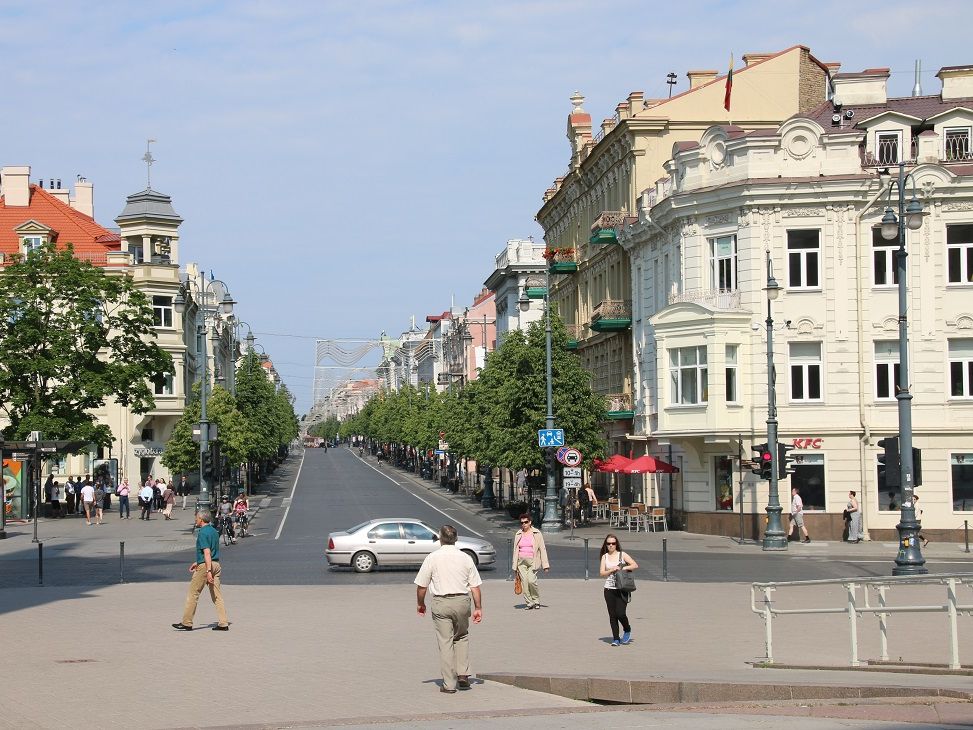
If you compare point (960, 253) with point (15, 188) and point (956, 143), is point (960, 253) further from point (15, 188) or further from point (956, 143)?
point (15, 188)

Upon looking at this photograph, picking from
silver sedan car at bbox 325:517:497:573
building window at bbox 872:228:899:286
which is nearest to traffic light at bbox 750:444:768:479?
building window at bbox 872:228:899:286

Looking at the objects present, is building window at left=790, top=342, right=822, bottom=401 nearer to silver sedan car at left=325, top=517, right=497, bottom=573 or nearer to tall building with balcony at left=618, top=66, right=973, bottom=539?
tall building with balcony at left=618, top=66, right=973, bottom=539

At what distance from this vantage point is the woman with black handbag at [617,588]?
61.5ft

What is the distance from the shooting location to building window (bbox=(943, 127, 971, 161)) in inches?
1718

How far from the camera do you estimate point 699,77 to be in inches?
2406

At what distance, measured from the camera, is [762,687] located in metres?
14.1

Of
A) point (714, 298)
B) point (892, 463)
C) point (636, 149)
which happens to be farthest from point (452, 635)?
point (636, 149)

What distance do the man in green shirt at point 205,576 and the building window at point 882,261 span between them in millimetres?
26876

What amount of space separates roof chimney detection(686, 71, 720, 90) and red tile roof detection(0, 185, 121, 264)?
1441 inches

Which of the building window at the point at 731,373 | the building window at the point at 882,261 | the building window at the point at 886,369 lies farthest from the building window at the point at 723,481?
the building window at the point at 882,261

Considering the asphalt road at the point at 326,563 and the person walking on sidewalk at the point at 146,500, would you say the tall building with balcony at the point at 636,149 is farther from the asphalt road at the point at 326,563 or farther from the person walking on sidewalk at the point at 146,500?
the person walking on sidewalk at the point at 146,500

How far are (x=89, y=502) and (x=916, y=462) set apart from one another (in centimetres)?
3620

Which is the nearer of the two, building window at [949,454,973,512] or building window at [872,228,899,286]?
building window at [949,454,973,512]

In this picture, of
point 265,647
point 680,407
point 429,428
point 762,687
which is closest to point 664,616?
point 265,647
